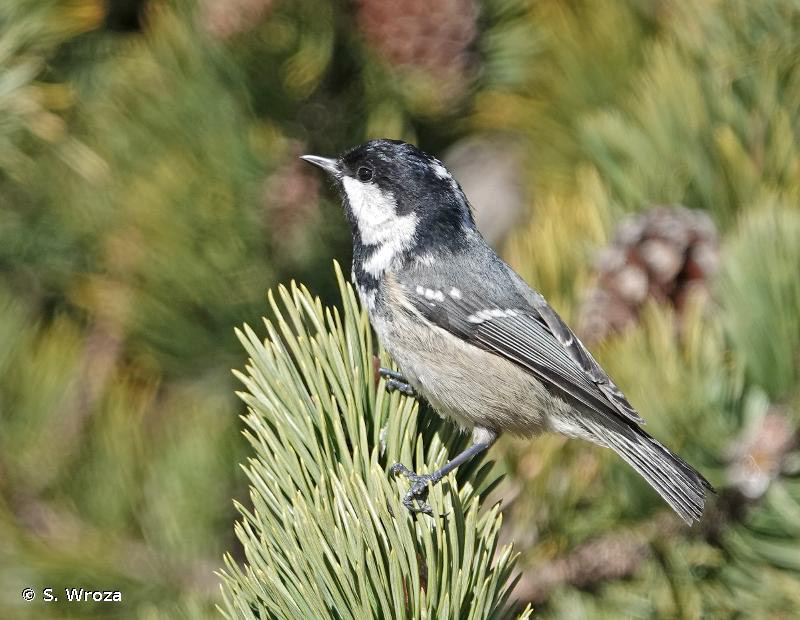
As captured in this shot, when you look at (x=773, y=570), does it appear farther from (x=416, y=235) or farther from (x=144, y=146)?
(x=144, y=146)

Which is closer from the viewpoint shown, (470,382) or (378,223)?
(470,382)

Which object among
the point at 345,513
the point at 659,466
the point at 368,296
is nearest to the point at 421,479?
the point at 345,513

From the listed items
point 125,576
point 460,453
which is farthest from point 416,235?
point 125,576

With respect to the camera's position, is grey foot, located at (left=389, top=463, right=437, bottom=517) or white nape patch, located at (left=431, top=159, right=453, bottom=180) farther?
white nape patch, located at (left=431, top=159, right=453, bottom=180)

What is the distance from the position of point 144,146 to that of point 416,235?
1.82ft

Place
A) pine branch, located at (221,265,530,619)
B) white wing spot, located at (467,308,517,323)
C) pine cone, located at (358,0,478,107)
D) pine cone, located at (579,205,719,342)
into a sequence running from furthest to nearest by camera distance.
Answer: white wing spot, located at (467,308,517,323)
pine cone, located at (358,0,478,107)
pine cone, located at (579,205,719,342)
pine branch, located at (221,265,530,619)

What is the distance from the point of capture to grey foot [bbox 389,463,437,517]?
0.94 metres

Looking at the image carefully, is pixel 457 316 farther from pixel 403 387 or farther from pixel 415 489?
pixel 415 489

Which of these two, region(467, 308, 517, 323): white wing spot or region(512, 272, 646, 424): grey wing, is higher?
region(467, 308, 517, 323): white wing spot

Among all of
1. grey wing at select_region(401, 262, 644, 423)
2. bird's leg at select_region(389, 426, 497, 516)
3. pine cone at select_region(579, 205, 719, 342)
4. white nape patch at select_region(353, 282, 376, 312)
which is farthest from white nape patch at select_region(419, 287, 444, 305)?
bird's leg at select_region(389, 426, 497, 516)

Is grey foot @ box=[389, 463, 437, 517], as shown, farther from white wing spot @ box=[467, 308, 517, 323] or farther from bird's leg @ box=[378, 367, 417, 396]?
white wing spot @ box=[467, 308, 517, 323]

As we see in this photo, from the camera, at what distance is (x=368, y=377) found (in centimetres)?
108

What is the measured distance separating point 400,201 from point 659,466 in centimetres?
78

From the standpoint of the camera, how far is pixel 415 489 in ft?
3.22
